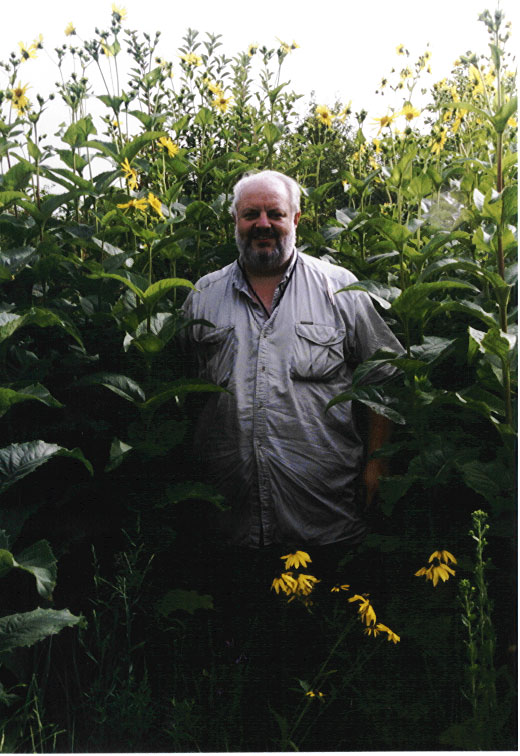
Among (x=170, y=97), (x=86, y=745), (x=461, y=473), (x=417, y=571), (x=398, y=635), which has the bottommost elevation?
(x=86, y=745)

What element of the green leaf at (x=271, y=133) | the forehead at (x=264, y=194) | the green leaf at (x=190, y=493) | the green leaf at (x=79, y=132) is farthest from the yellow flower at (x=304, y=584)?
the green leaf at (x=271, y=133)

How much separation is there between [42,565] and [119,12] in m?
2.30

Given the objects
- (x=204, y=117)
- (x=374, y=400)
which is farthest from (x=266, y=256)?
(x=204, y=117)

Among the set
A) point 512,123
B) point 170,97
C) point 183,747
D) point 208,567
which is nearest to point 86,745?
point 183,747

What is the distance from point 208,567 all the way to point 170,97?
2275 millimetres

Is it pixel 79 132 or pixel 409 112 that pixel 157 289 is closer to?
pixel 79 132

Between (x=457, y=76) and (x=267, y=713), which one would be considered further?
(x=457, y=76)

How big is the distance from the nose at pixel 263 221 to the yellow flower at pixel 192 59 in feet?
3.68

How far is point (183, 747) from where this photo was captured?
6.43 ft

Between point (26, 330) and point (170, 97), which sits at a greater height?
point (170, 97)

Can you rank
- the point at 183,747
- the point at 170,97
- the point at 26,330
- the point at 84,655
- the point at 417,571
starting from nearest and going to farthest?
1. the point at 183,747
2. the point at 417,571
3. the point at 84,655
4. the point at 26,330
5. the point at 170,97

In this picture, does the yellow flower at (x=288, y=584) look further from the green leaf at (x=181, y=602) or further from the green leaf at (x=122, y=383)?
the green leaf at (x=122, y=383)

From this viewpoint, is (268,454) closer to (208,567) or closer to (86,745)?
(208,567)

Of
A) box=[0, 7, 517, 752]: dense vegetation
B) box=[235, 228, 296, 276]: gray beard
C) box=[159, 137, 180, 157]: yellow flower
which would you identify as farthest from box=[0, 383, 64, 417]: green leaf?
box=[159, 137, 180, 157]: yellow flower
